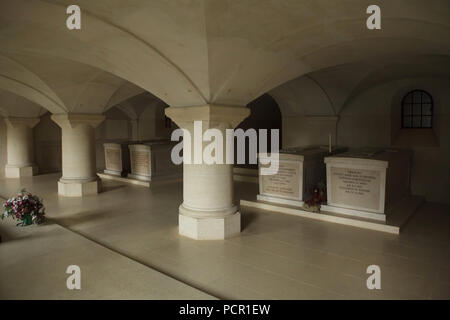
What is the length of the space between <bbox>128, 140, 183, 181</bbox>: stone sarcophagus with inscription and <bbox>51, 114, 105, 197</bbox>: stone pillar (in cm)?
196

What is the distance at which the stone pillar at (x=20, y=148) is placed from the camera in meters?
12.3

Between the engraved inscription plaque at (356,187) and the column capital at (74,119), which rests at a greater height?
the column capital at (74,119)

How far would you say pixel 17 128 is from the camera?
40.4 feet

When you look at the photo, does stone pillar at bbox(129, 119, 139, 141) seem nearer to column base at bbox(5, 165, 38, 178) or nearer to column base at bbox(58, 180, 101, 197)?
column base at bbox(5, 165, 38, 178)

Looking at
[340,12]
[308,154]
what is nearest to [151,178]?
[308,154]

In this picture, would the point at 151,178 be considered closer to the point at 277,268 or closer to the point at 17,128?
the point at 17,128

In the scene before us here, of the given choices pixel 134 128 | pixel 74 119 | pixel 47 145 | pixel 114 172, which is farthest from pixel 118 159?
pixel 47 145

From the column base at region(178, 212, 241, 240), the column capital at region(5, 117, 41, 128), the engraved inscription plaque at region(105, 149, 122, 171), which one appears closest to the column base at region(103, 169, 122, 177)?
the engraved inscription plaque at region(105, 149, 122, 171)

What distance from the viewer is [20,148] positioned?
1259cm

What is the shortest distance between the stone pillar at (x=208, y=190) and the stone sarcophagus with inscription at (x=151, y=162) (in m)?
5.33

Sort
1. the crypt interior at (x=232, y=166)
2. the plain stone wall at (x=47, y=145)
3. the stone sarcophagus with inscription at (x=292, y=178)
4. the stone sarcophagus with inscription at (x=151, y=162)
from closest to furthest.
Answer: the crypt interior at (x=232, y=166), the stone sarcophagus with inscription at (x=292, y=178), the stone sarcophagus with inscription at (x=151, y=162), the plain stone wall at (x=47, y=145)

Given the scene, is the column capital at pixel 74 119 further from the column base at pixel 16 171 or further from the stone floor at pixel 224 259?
the column base at pixel 16 171

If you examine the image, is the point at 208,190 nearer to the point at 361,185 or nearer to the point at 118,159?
the point at 361,185

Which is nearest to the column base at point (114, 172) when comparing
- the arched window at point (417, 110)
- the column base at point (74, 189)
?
the column base at point (74, 189)
